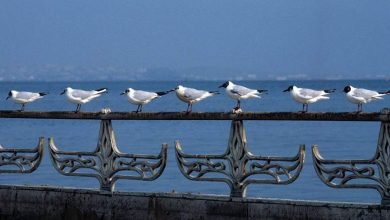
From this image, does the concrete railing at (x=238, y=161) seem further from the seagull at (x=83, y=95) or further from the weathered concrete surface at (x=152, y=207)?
the seagull at (x=83, y=95)

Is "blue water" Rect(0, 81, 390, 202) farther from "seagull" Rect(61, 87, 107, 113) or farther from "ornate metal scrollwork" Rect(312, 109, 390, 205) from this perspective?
"ornate metal scrollwork" Rect(312, 109, 390, 205)

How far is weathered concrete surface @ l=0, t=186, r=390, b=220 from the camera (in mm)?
11656

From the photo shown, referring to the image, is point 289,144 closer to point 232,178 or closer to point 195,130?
point 195,130

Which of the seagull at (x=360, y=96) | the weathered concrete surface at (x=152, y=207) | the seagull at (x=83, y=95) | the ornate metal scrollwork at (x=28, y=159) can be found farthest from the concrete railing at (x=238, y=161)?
the seagull at (x=83, y=95)

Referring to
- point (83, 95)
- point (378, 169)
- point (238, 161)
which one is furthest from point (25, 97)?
point (378, 169)

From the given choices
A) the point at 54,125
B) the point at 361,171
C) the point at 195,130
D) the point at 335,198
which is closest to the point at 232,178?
the point at 361,171

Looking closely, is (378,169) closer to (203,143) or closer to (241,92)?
(241,92)

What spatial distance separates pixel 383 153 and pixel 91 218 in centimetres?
422

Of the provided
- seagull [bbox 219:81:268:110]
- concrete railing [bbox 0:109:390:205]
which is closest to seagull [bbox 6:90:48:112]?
concrete railing [bbox 0:109:390:205]

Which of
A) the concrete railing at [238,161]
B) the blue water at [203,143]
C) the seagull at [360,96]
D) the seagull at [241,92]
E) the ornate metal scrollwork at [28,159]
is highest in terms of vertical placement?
the seagull at [360,96]

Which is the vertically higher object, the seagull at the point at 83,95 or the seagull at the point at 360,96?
the seagull at the point at 360,96

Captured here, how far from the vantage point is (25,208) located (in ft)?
46.6

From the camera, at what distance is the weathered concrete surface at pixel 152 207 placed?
1166cm

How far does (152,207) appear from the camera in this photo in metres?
13.1
